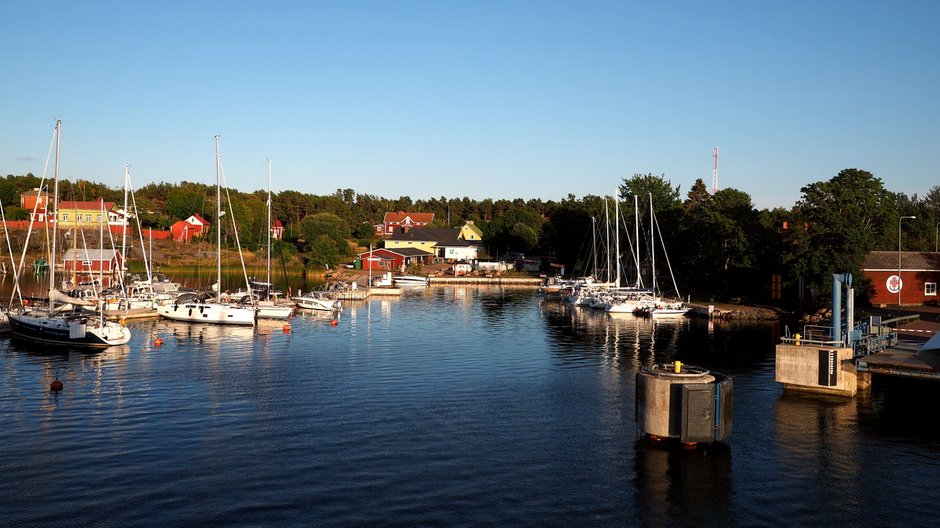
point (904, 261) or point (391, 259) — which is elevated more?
point (391, 259)

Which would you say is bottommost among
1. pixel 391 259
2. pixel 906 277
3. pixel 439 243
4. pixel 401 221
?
pixel 906 277

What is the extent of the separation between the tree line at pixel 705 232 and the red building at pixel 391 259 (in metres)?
5.71

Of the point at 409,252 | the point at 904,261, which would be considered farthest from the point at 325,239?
the point at 904,261

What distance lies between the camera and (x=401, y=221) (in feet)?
601

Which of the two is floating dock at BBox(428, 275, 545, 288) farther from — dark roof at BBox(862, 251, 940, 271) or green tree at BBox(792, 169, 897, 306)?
dark roof at BBox(862, 251, 940, 271)

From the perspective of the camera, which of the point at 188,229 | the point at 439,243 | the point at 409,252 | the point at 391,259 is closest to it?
the point at 391,259

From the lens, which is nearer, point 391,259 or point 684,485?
point 684,485

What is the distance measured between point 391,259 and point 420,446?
10862 cm

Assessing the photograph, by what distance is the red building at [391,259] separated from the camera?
133m

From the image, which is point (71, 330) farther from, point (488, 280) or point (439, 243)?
point (439, 243)

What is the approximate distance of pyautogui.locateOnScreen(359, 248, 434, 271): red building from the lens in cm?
13288

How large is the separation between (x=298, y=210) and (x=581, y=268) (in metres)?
79.8

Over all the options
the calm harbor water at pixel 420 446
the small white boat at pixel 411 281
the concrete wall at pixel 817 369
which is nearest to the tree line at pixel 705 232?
the small white boat at pixel 411 281

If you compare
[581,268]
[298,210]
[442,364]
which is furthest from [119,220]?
[442,364]
